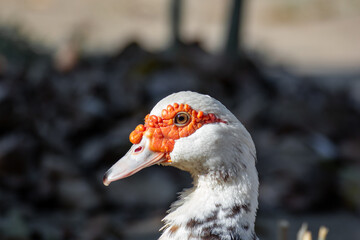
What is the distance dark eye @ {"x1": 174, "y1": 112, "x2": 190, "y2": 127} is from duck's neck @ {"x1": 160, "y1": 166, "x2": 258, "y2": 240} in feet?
0.72

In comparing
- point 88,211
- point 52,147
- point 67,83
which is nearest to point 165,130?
point 88,211

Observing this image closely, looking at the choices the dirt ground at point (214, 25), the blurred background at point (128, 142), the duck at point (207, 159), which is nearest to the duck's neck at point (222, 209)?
the duck at point (207, 159)

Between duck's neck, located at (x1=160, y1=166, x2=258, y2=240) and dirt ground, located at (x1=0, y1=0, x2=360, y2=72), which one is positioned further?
dirt ground, located at (x1=0, y1=0, x2=360, y2=72)

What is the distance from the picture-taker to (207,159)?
2088mm

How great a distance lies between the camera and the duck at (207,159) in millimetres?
2078

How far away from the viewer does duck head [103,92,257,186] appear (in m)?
2.08

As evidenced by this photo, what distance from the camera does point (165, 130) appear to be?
2121mm

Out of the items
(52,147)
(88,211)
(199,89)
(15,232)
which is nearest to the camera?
(15,232)

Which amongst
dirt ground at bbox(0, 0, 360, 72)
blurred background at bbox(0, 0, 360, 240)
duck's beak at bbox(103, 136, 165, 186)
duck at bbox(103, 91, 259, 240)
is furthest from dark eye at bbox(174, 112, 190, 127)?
dirt ground at bbox(0, 0, 360, 72)

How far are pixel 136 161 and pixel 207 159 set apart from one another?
0.28m

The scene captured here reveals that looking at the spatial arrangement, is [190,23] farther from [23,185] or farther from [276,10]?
[23,185]

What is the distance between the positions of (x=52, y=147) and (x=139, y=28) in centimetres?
936

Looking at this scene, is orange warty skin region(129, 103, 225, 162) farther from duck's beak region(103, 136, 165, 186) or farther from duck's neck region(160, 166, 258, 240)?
duck's neck region(160, 166, 258, 240)

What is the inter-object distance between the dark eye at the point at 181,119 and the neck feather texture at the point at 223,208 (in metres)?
0.22
